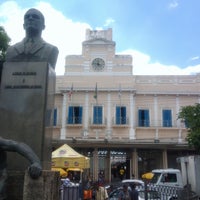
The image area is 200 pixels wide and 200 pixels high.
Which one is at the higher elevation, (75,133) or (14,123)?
(75,133)

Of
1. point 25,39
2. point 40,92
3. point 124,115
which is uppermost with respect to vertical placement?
point 124,115

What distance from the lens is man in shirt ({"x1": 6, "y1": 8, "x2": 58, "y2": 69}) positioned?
4.58 meters

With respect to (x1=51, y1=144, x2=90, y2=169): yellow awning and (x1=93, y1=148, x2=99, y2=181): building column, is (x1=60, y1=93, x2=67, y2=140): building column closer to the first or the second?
(x1=93, y1=148, x2=99, y2=181): building column

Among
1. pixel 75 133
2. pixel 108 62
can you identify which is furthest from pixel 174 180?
pixel 108 62

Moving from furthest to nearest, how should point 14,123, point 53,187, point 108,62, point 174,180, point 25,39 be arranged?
point 108,62 → point 174,180 → point 25,39 → point 14,123 → point 53,187

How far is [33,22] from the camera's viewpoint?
15.3 ft

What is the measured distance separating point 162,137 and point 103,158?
5277 mm

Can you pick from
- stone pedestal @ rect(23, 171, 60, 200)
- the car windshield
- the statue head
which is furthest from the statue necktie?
the car windshield

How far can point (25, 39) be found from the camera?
4.80 m

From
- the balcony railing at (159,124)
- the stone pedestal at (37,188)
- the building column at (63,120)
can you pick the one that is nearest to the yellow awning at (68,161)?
the stone pedestal at (37,188)

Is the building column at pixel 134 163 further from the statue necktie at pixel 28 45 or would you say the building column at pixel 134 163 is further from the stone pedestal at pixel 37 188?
the stone pedestal at pixel 37 188

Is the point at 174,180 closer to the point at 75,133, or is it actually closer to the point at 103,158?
the point at 103,158

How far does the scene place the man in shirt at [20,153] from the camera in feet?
10.6

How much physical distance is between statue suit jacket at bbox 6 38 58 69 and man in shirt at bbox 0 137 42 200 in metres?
1.64
